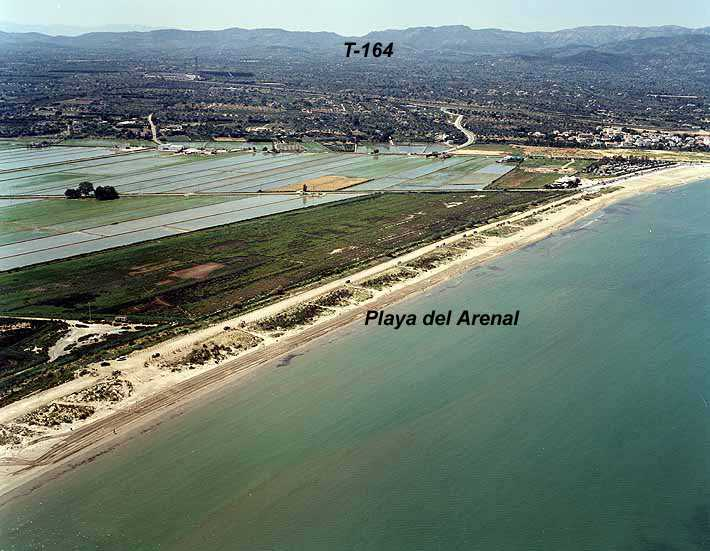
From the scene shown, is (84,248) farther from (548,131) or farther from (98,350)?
(548,131)

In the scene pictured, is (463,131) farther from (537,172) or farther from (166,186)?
(166,186)

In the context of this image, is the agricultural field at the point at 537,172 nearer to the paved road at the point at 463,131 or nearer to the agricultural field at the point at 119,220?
the paved road at the point at 463,131

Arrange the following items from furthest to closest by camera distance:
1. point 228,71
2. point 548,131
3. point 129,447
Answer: point 228,71
point 548,131
point 129,447

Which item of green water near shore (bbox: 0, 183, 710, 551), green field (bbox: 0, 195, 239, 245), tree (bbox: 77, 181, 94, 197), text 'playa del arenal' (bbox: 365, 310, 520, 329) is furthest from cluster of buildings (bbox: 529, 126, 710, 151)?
text 'playa del arenal' (bbox: 365, 310, 520, 329)

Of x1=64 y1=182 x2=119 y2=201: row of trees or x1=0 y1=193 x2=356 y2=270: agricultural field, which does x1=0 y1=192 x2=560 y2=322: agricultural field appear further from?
x1=64 y1=182 x2=119 y2=201: row of trees

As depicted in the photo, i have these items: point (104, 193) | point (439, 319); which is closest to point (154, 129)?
point (104, 193)

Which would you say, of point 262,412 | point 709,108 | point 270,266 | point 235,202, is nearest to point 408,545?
point 262,412

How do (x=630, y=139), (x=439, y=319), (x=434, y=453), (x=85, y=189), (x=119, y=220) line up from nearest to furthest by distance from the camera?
(x=434, y=453)
(x=439, y=319)
(x=119, y=220)
(x=85, y=189)
(x=630, y=139)
